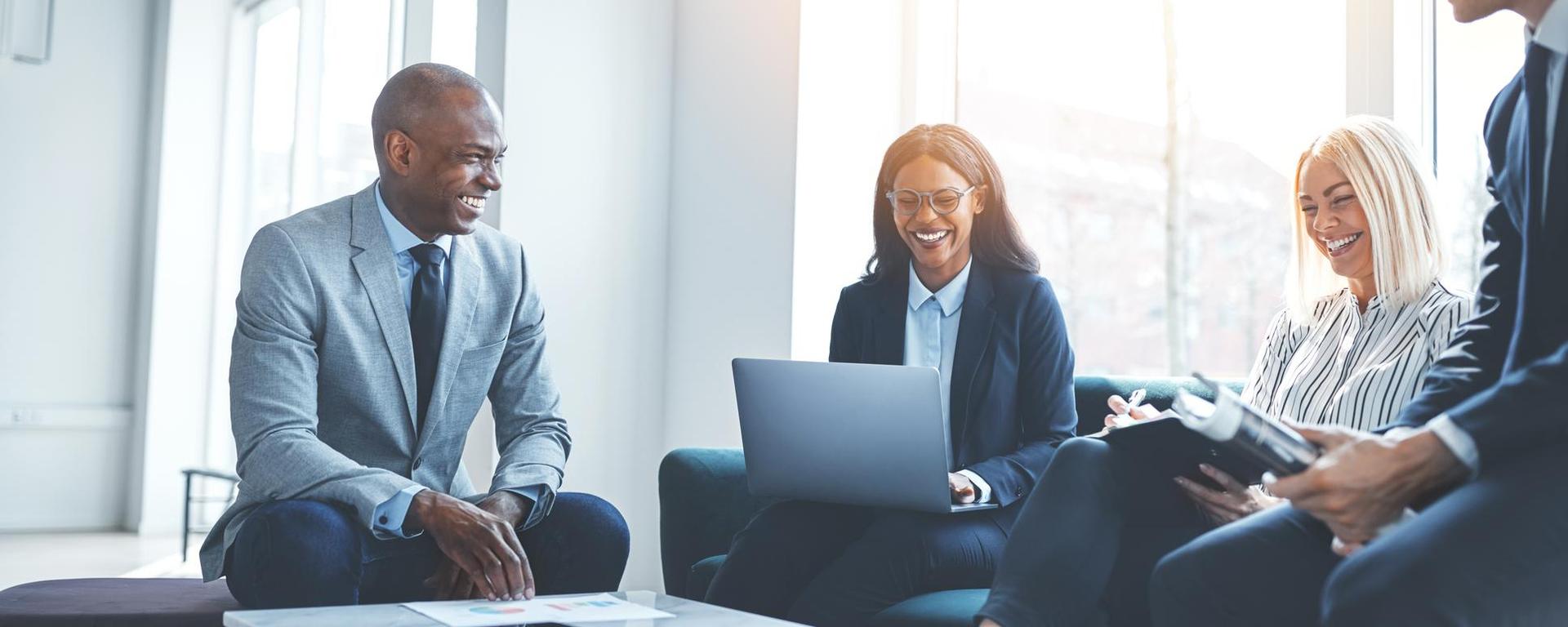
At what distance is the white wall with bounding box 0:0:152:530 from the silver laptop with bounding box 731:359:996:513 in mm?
4965

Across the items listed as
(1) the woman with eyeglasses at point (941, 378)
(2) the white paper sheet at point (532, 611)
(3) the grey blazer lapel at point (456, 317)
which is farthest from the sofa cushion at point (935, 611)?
(3) the grey blazer lapel at point (456, 317)

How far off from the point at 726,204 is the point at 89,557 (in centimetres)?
313

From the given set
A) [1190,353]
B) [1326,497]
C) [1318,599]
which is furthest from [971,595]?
[1190,353]

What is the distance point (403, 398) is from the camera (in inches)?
82.4

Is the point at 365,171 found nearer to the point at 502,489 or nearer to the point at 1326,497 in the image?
the point at 502,489

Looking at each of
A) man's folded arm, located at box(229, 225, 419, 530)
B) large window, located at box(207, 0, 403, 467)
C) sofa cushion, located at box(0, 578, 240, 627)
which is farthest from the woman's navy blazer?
large window, located at box(207, 0, 403, 467)

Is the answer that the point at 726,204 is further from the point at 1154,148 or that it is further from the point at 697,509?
the point at 697,509

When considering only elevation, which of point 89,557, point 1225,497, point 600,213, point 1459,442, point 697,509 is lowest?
point 89,557

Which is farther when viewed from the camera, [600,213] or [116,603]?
[600,213]

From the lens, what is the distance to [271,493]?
6.25 feet

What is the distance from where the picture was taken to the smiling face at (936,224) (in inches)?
94.8

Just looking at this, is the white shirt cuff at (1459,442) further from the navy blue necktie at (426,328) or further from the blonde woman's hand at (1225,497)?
the navy blue necktie at (426,328)

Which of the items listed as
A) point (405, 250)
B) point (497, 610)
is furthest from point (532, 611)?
point (405, 250)

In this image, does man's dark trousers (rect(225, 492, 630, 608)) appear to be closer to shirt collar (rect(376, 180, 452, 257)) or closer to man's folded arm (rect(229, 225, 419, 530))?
man's folded arm (rect(229, 225, 419, 530))
